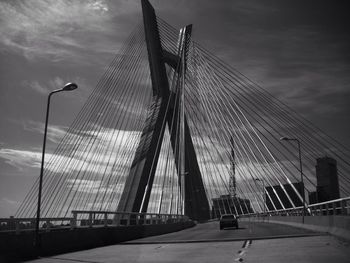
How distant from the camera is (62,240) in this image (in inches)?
650

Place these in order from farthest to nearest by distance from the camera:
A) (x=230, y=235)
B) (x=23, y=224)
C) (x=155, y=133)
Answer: (x=155, y=133)
(x=230, y=235)
(x=23, y=224)

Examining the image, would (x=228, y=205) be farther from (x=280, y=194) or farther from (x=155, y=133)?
(x=155, y=133)

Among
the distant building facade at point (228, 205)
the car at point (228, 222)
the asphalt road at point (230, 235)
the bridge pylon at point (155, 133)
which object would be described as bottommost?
the asphalt road at point (230, 235)

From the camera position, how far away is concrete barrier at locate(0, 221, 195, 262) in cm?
1339

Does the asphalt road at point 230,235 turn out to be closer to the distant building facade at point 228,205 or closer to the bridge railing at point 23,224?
the bridge railing at point 23,224

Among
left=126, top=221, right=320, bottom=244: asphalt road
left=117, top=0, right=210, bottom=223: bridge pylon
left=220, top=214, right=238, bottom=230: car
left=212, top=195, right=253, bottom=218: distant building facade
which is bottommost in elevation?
left=126, top=221, right=320, bottom=244: asphalt road

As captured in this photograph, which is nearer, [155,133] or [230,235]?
[230,235]

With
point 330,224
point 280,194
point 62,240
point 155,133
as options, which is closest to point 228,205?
point 280,194

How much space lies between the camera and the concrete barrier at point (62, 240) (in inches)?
527

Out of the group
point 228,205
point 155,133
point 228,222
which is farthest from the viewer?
point 228,205

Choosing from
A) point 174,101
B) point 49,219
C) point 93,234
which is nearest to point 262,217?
point 174,101

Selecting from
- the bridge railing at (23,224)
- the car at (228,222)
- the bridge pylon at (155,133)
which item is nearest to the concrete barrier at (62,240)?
the bridge railing at (23,224)

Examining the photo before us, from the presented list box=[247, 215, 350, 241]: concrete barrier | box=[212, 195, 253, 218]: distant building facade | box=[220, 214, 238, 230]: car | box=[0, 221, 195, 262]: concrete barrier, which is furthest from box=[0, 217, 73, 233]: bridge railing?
box=[212, 195, 253, 218]: distant building facade

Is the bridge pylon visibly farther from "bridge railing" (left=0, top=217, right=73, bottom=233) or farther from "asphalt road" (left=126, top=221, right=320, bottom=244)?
"bridge railing" (left=0, top=217, right=73, bottom=233)
